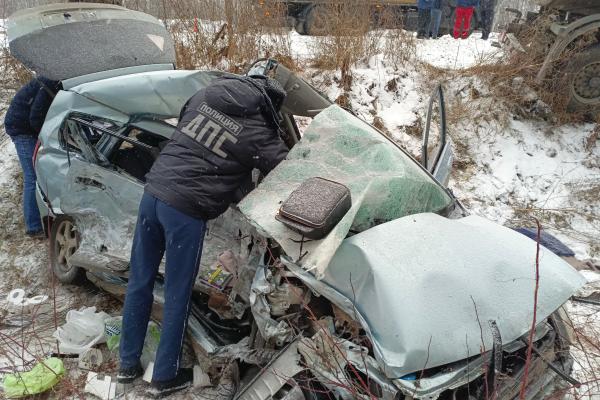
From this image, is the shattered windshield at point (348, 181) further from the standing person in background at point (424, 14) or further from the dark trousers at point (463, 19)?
the dark trousers at point (463, 19)

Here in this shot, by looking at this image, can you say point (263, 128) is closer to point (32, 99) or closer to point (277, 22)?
point (32, 99)

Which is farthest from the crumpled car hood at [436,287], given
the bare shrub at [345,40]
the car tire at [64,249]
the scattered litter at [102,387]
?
the bare shrub at [345,40]

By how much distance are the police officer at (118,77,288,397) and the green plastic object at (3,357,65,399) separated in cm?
51

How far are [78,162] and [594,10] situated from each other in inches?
253

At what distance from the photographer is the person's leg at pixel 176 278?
2457mm

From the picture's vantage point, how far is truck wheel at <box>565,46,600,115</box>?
232 inches

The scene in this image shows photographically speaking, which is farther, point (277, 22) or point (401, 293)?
point (277, 22)

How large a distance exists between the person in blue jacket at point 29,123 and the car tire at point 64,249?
886 mm

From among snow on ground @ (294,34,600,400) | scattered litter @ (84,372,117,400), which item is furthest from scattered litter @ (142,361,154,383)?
snow on ground @ (294,34,600,400)

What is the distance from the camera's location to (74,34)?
3.70 meters

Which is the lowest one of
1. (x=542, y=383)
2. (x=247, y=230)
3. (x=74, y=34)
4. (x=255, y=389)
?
(x=255, y=389)

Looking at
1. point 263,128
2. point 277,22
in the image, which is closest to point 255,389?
point 263,128

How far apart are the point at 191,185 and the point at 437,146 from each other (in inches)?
59.7

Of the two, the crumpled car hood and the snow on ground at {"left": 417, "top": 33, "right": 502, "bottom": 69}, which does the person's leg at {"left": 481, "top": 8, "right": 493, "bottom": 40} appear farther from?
the crumpled car hood
